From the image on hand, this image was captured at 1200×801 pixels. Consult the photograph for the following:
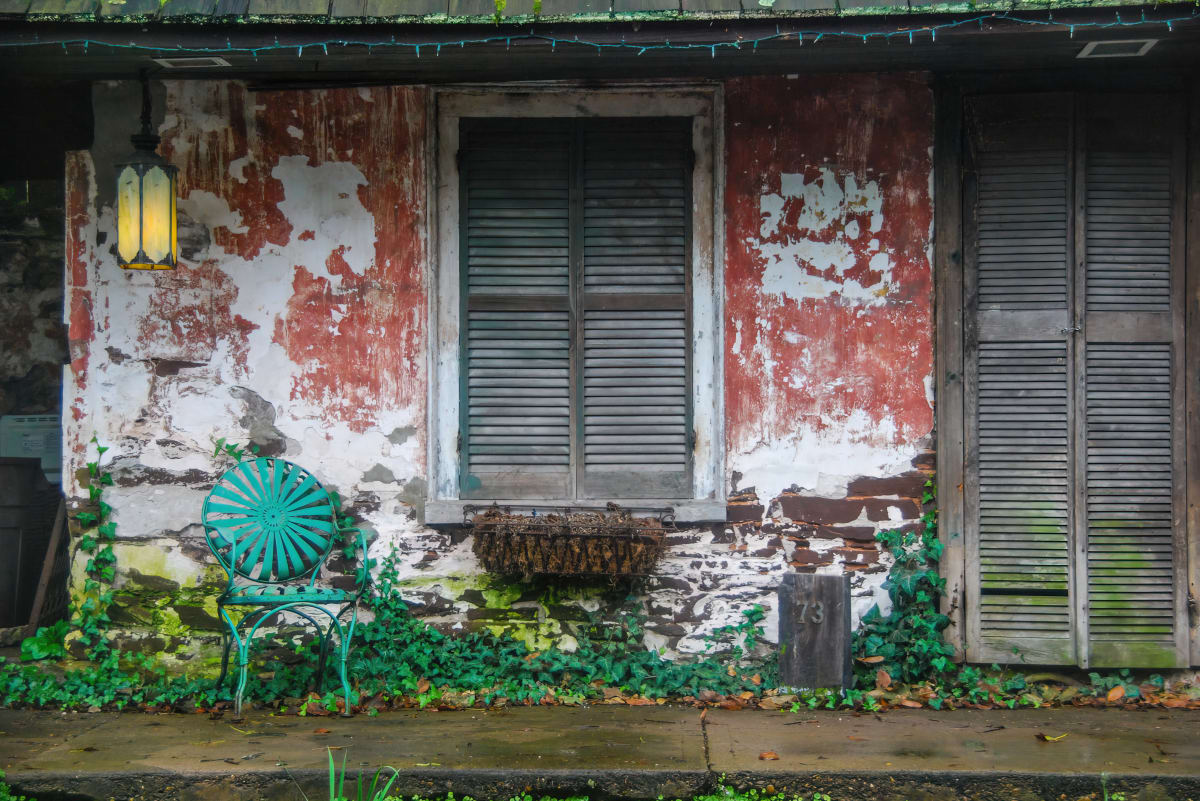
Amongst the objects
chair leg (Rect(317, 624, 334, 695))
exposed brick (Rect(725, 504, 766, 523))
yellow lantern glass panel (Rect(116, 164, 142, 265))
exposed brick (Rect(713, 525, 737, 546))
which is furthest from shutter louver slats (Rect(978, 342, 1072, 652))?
yellow lantern glass panel (Rect(116, 164, 142, 265))

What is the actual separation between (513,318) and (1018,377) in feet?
7.91

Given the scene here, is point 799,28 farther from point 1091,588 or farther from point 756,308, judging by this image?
point 1091,588

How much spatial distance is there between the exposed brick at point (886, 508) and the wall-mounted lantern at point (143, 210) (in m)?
3.40

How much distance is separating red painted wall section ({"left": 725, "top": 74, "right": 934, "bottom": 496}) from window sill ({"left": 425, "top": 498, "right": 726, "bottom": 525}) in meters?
0.25

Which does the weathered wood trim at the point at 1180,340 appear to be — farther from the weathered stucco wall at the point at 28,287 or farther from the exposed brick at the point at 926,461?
the weathered stucco wall at the point at 28,287

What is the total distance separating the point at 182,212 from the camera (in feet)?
14.8

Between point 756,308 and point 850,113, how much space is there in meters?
1.03

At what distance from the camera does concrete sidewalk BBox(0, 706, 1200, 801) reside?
3.38m

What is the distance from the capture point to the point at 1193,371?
4297 mm

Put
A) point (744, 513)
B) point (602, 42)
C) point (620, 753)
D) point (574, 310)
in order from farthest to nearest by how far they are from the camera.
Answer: point (574, 310), point (744, 513), point (602, 42), point (620, 753)

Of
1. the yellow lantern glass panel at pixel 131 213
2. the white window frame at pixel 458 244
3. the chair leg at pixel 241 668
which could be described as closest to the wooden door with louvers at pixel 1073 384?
the white window frame at pixel 458 244

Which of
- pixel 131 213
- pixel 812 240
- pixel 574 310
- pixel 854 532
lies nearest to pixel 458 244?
pixel 574 310

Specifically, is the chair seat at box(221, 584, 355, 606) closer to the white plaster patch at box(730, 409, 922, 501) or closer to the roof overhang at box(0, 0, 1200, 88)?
the white plaster patch at box(730, 409, 922, 501)

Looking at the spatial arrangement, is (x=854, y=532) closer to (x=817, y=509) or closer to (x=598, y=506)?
(x=817, y=509)
